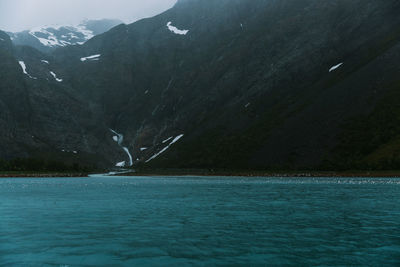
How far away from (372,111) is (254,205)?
142m

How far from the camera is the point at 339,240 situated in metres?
25.7

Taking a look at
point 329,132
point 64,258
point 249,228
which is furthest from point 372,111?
point 64,258

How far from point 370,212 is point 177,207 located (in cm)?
1950

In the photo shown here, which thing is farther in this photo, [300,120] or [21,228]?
[300,120]

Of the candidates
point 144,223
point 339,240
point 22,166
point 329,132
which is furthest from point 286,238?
point 22,166

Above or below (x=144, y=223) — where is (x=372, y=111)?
above

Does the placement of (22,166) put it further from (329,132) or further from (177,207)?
(177,207)

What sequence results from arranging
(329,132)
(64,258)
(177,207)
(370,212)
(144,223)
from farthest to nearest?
(329,132) < (177,207) < (370,212) < (144,223) < (64,258)

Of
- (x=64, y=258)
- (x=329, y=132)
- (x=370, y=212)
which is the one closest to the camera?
(x=64, y=258)

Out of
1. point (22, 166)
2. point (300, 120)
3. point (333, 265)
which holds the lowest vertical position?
point (333, 265)

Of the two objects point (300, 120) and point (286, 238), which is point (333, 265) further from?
point (300, 120)

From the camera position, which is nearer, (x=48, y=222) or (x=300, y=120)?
(x=48, y=222)

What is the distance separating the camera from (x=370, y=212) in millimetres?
39094

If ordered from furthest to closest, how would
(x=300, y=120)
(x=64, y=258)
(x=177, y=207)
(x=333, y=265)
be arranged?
(x=300, y=120) < (x=177, y=207) < (x=64, y=258) < (x=333, y=265)
